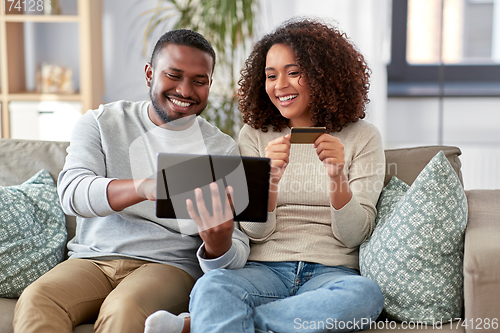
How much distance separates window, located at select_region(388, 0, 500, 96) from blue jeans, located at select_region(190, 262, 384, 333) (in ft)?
6.39

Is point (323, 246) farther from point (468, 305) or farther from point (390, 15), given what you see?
point (390, 15)

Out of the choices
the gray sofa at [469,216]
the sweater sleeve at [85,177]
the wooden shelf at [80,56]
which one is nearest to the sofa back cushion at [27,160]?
the gray sofa at [469,216]

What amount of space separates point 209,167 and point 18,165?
2.73 feet

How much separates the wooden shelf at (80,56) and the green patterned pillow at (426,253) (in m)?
2.07

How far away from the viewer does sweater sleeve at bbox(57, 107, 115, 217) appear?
1206mm

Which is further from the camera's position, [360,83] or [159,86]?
[360,83]

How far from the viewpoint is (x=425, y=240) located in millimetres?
1184

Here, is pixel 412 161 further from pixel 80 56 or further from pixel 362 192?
pixel 80 56

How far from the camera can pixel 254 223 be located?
4.45 feet

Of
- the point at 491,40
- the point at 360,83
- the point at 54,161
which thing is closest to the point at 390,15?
the point at 491,40

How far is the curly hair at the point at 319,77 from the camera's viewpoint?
1.47 metres

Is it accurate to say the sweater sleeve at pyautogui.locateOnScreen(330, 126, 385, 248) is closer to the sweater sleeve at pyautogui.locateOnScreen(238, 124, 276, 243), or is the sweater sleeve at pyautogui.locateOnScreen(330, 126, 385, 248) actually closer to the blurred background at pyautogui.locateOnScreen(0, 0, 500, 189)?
the sweater sleeve at pyautogui.locateOnScreen(238, 124, 276, 243)

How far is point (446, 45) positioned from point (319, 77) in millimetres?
1862

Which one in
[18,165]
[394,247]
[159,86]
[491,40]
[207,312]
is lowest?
[207,312]
